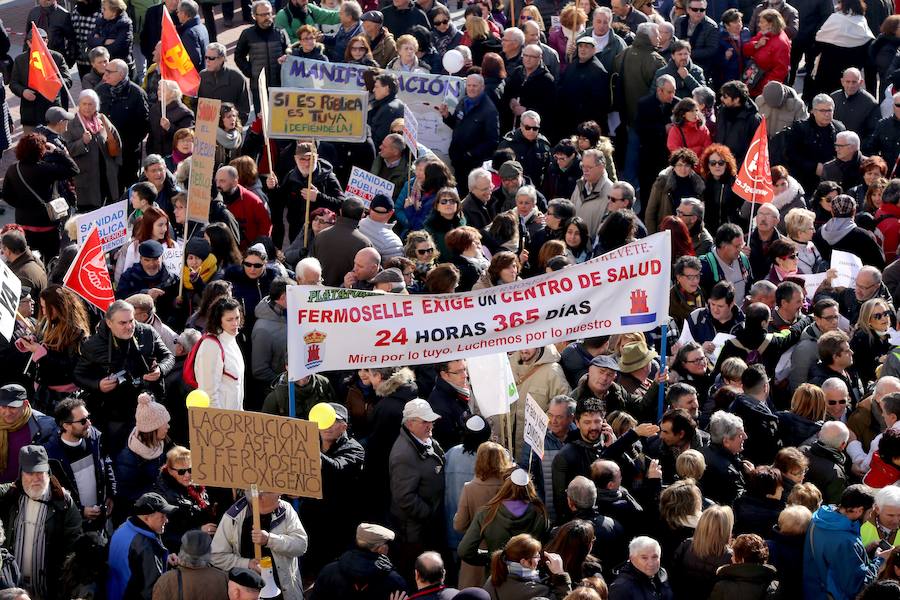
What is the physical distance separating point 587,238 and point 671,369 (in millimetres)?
2200

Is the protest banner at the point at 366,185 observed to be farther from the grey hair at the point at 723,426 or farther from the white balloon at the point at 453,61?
the grey hair at the point at 723,426

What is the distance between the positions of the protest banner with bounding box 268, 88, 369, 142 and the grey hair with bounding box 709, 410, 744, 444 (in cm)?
538

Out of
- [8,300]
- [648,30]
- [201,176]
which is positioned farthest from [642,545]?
[648,30]

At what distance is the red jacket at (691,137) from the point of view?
1550cm

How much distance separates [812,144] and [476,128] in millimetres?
3322

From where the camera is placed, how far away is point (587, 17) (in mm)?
18703

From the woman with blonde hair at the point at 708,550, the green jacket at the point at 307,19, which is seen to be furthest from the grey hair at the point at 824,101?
the woman with blonde hair at the point at 708,550

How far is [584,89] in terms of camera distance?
54.9ft

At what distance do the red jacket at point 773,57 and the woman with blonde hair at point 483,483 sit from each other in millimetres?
9216

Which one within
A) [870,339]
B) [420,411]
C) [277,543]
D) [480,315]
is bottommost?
[870,339]

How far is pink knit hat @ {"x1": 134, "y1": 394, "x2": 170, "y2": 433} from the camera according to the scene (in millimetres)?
10242

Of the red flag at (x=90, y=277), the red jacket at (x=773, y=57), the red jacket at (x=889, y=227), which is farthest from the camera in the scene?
the red jacket at (x=773, y=57)

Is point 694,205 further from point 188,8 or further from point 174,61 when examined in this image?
point 188,8

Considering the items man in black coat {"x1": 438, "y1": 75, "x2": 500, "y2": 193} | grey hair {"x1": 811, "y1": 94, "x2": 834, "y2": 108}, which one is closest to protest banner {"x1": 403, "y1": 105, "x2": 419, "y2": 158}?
man in black coat {"x1": 438, "y1": 75, "x2": 500, "y2": 193}
